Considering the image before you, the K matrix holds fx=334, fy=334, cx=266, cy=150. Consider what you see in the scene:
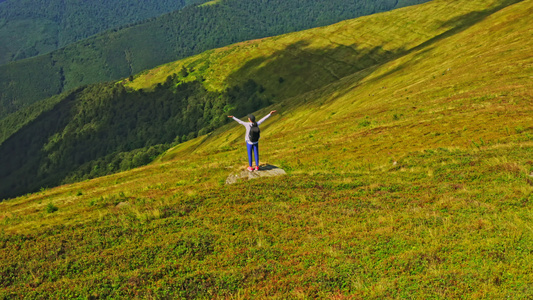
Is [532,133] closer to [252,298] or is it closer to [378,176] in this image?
[378,176]

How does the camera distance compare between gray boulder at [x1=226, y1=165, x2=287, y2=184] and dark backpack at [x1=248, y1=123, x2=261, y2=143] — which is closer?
dark backpack at [x1=248, y1=123, x2=261, y2=143]

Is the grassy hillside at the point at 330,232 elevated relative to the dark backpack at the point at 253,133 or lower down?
lower down

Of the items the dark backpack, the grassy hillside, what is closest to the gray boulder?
the grassy hillside

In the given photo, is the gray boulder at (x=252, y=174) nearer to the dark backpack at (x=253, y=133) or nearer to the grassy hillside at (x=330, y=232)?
the grassy hillside at (x=330, y=232)

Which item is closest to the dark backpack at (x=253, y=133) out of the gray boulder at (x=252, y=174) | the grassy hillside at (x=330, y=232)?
the gray boulder at (x=252, y=174)

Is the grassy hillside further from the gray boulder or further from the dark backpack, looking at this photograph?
the dark backpack

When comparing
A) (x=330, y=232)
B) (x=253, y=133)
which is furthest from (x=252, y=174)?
(x=330, y=232)

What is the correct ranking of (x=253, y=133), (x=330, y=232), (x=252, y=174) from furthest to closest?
(x=252, y=174) < (x=253, y=133) < (x=330, y=232)

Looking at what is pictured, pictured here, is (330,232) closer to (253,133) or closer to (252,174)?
(253,133)

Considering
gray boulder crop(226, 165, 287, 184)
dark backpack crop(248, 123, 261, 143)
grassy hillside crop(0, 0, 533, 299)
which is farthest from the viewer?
gray boulder crop(226, 165, 287, 184)

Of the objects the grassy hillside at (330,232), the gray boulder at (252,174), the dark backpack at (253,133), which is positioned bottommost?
the gray boulder at (252,174)

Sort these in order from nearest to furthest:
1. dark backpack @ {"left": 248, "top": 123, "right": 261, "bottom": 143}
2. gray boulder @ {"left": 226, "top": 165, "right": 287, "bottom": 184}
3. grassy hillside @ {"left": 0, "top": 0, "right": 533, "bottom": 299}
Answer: grassy hillside @ {"left": 0, "top": 0, "right": 533, "bottom": 299}, dark backpack @ {"left": 248, "top": 123, "right": 261, "bottom": 143}, gray boulder @ {"left": 226, "top": 165, "right": 287, "bottom": 184}

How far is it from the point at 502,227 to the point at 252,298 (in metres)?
8.72

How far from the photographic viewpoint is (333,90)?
3501 inches
